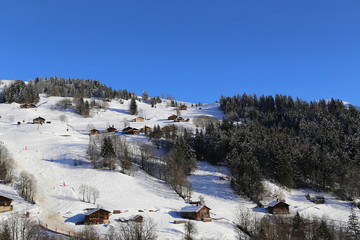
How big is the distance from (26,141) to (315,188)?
266ft

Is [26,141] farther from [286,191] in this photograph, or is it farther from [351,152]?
[351,152]

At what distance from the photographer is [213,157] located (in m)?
82.9

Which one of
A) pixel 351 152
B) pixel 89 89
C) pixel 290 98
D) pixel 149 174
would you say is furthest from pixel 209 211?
pixel 89 89

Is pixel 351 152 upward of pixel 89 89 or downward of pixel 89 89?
downward

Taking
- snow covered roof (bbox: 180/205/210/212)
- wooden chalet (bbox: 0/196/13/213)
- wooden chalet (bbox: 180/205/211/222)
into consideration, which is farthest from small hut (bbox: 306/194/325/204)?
wooden chalet (bbox: 0/196/13/213)

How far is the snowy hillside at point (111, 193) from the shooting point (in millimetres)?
43688

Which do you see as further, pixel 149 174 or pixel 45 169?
pixel 149 174

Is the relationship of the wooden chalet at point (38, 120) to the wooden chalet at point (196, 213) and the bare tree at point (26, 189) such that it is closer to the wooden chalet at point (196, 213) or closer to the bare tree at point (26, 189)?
the bare tree at point (26, 189)

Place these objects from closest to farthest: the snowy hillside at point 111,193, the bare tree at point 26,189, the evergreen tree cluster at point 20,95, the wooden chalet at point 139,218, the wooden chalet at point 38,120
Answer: the wooden chalet at point 139,218 → the snowy hillside at point 111,193 → the bare tree at point 26,189 → the wooden chalet at point 38,120 → the evergreen tree cluster at point 20,95

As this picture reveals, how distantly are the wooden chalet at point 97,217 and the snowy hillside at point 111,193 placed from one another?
1.25 m

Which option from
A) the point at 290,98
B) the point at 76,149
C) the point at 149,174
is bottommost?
the point at 149,174

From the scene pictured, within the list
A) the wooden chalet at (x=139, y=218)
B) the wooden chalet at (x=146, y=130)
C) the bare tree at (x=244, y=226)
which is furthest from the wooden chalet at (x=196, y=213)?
the wooden chalet at (x=146, y=130)

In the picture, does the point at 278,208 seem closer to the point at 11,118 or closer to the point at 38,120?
the point at 38,120

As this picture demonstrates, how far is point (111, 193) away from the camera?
182 feet
